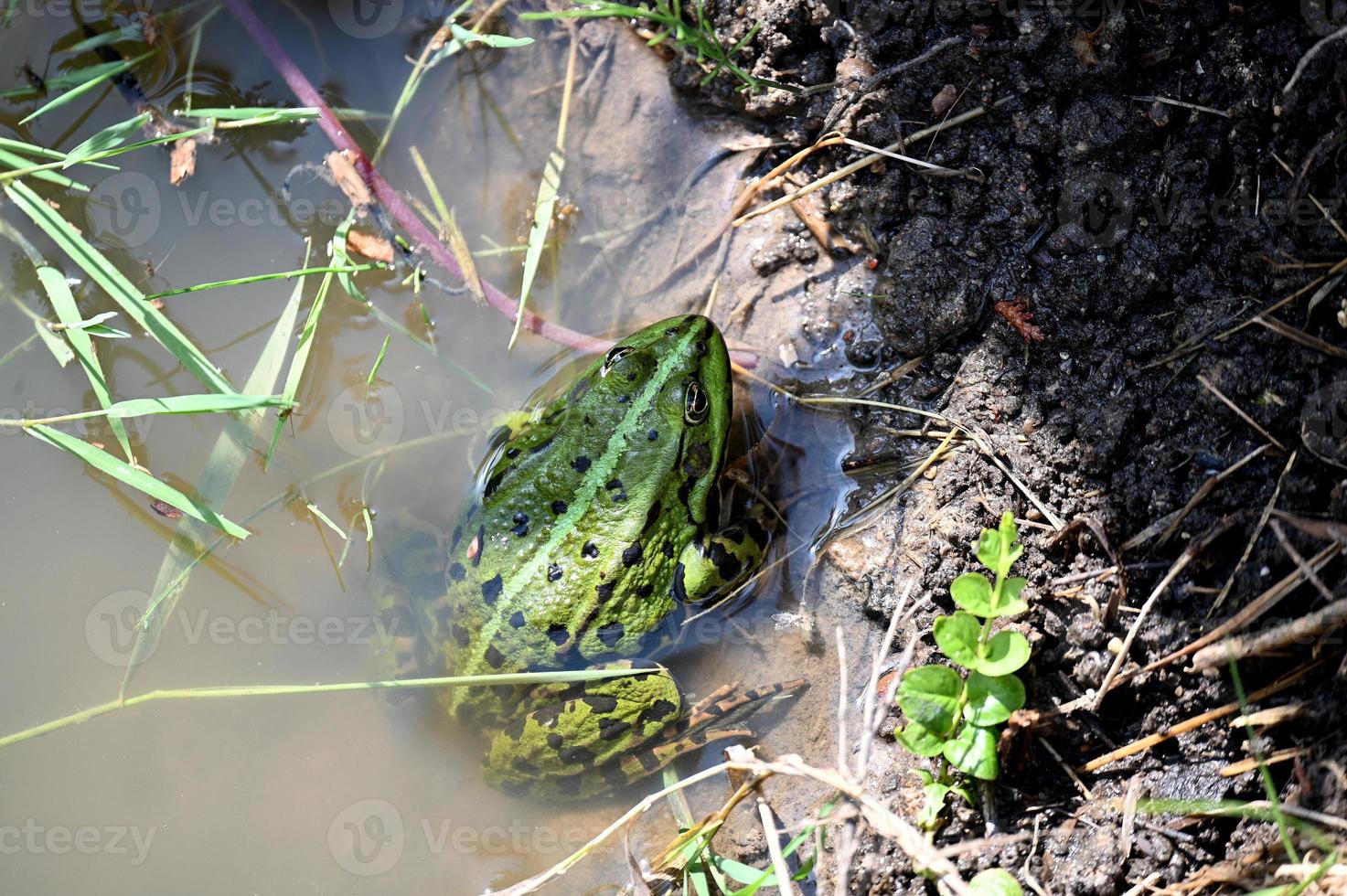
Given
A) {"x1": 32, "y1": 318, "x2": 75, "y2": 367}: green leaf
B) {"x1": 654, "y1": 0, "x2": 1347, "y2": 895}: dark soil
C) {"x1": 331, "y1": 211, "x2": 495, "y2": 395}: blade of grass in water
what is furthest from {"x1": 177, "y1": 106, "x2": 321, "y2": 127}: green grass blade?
{"x1": 654, "y1": 0, "x2": 1347, "y2": 895}: dark soil

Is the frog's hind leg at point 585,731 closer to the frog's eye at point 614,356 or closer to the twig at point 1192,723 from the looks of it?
the frog's eye at point 614,356

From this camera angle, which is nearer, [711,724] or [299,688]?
[299,688]

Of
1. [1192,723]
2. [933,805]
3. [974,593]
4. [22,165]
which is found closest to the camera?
[974,593]

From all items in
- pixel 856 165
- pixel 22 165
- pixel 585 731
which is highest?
pixel 22 165

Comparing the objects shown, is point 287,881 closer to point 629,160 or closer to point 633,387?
point 633,387

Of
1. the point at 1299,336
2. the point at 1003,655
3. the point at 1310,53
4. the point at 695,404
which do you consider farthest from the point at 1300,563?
the point at 695,404

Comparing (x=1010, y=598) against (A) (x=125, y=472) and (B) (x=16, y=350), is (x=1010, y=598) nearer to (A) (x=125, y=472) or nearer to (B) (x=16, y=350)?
(A) (x=125, y=472)

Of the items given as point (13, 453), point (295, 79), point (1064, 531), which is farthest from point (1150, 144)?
point (13, 453)
